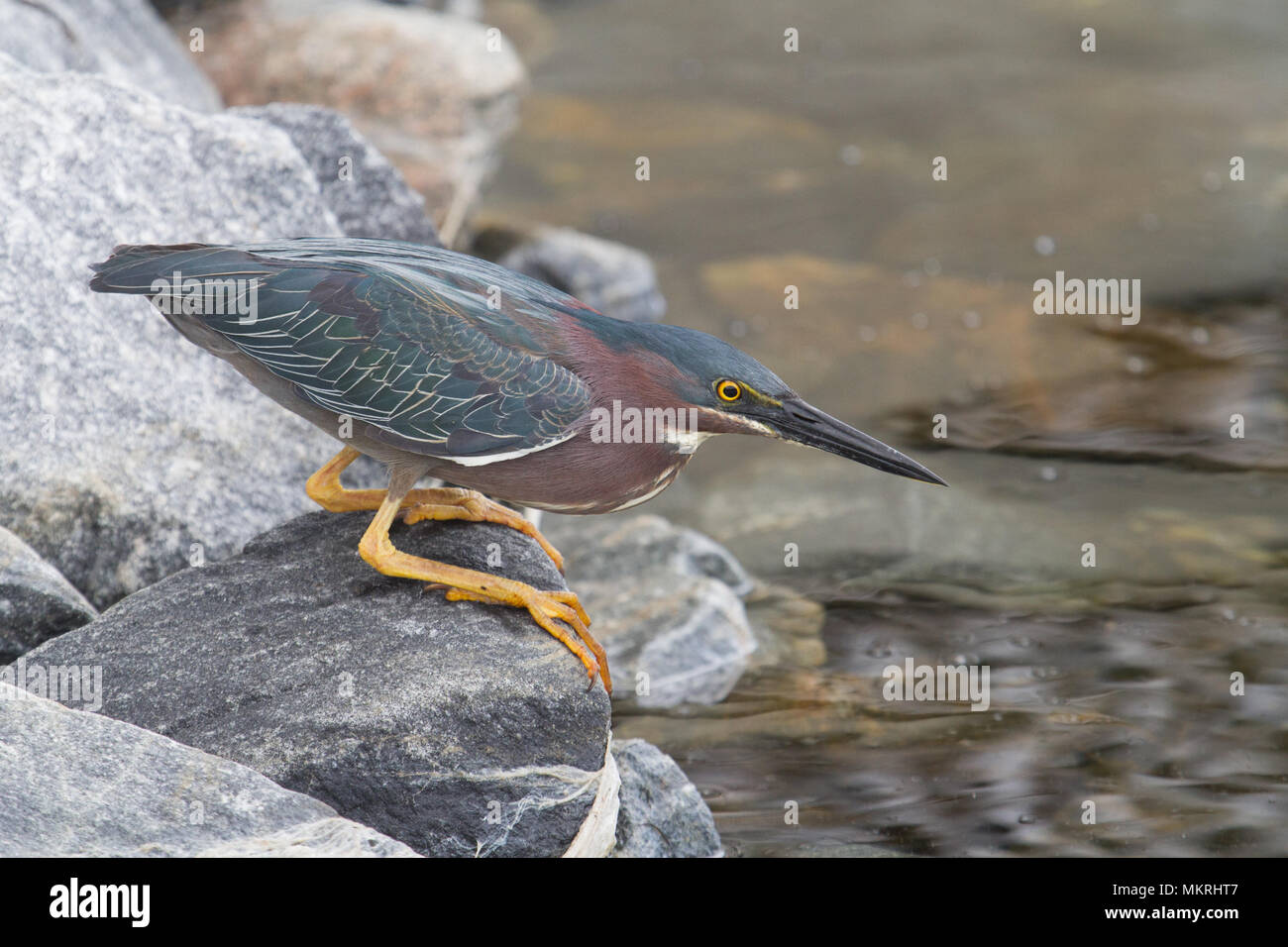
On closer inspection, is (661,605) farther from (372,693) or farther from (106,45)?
(106,45)

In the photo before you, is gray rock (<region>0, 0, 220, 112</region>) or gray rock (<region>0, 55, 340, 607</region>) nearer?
gray rock (<region>0, 55, 340, 607</region>)

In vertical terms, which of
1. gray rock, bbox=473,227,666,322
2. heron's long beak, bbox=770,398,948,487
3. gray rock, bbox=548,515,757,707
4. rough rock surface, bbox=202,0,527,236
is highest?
rough rock surface, bbox=202,0,527,236

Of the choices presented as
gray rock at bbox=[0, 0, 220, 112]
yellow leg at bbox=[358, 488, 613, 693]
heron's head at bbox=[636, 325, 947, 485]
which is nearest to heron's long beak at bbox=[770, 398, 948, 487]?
heron's head at bbox=[636, 325, 947, 485]

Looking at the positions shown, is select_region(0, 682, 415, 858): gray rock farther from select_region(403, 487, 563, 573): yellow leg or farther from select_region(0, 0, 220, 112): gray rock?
select_region(0, 0, 220, 112): gray rock

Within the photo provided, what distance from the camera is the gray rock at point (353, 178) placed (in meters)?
5.79

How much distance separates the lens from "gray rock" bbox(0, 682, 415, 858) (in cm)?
311

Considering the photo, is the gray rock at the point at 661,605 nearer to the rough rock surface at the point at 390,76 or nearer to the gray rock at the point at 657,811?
the gray rock at the point at 657,811

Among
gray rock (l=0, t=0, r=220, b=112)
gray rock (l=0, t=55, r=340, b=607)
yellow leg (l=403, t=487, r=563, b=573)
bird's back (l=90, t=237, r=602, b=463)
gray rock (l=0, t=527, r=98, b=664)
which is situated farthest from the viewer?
gray rock (l=0, t=0, r=220, b=112)

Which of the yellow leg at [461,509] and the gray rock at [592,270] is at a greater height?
the gray rock at [592,270]

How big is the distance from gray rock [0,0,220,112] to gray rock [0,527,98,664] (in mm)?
2722

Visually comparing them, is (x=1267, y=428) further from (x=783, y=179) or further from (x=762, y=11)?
(x=762, y=11)

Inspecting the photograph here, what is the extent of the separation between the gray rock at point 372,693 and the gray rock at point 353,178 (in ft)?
6.87

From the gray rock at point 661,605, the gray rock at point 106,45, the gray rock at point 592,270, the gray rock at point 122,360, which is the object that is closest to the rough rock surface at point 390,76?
the gray rock at point 592,270

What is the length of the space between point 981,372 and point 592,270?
9.10 ft
